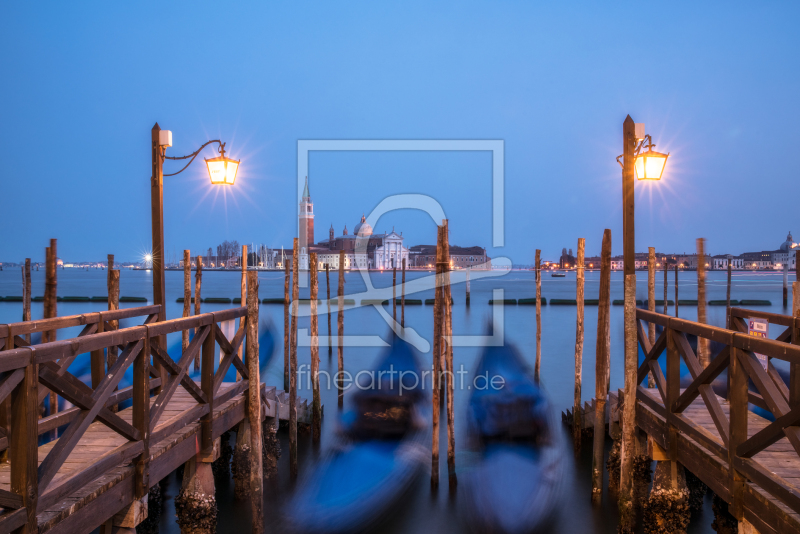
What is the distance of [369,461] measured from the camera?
18.8 feet

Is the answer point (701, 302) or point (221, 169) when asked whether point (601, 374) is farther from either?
point (221, 169)

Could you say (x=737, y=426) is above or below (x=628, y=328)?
below

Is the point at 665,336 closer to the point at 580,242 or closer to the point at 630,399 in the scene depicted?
the point at 630,399

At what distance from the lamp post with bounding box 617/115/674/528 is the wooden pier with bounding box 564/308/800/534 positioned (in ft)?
0.51

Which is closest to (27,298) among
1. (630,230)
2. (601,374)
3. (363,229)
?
(601,374)

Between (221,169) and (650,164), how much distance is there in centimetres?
298

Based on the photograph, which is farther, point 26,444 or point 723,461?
point 723,461

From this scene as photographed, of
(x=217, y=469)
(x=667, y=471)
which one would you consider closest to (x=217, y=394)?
(x=217, y=469)

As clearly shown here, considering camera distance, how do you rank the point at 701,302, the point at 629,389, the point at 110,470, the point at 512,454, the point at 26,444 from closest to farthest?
the point at 26,444
the point at 110,470
the point at 629,389
the point at 512,454
the point at 701,302

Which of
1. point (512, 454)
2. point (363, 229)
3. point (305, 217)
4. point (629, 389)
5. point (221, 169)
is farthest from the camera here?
point (363, 229)

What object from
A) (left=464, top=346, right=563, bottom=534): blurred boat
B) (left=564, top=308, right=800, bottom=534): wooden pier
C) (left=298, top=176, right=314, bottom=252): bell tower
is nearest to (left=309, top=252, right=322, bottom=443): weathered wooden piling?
(left=464, top=346, right=563, bottom=534): blurred boat

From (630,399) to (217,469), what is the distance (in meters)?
4.06

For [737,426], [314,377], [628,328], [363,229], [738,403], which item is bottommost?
[314,377]

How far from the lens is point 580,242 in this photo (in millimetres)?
6945
